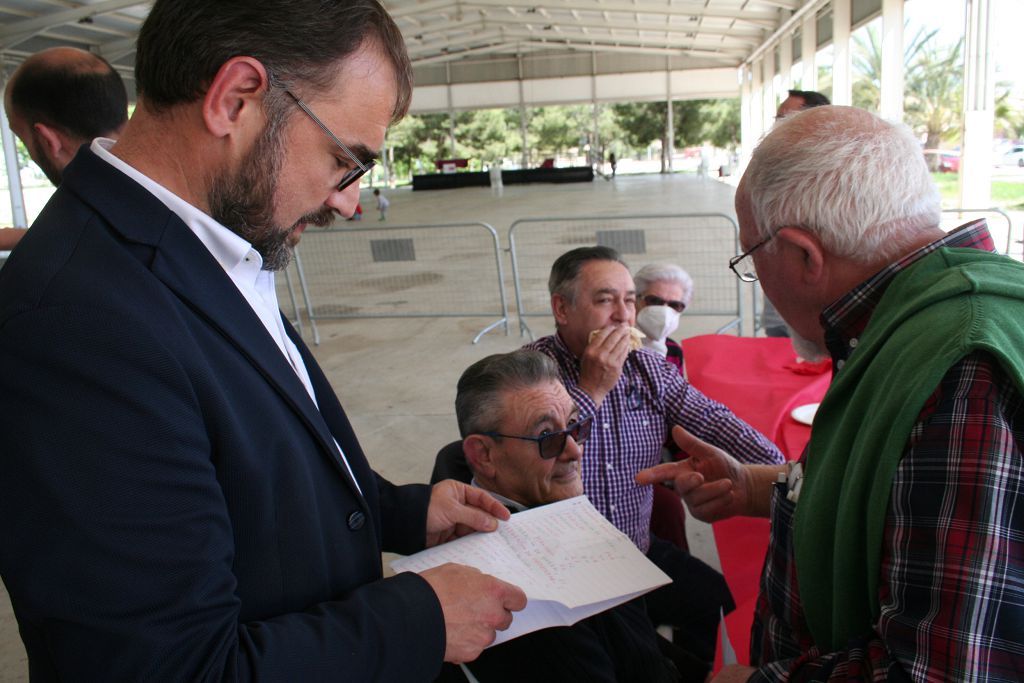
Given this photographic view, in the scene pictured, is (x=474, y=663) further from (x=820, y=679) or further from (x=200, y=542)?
(x=200, y=542)

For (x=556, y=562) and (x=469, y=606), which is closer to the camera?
(x=469, y=606)

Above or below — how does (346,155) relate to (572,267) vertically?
above

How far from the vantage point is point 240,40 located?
3.26 ft

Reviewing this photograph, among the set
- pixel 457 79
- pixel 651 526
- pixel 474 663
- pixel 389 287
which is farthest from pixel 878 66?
pixel 457 79

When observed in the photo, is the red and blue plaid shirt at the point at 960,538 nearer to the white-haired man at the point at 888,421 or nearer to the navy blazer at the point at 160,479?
the white-haired man at the point at 888,421

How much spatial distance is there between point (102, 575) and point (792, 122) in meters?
1.31

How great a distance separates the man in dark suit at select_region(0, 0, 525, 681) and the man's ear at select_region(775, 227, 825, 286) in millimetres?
735

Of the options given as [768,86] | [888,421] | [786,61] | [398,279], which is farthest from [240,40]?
[768,86]

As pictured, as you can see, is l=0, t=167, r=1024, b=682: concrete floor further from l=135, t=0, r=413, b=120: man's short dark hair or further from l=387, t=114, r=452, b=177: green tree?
l=387, t=114, r=452, b=177: green tree

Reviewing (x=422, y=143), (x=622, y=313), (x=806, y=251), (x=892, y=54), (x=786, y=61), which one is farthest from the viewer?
(x=422, y=143)

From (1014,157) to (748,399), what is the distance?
40.2 feet

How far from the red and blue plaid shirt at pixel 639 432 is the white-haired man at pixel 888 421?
39.3 inches

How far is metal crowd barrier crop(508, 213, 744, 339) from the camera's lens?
6785mm

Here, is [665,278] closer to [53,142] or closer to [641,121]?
[53,142]
